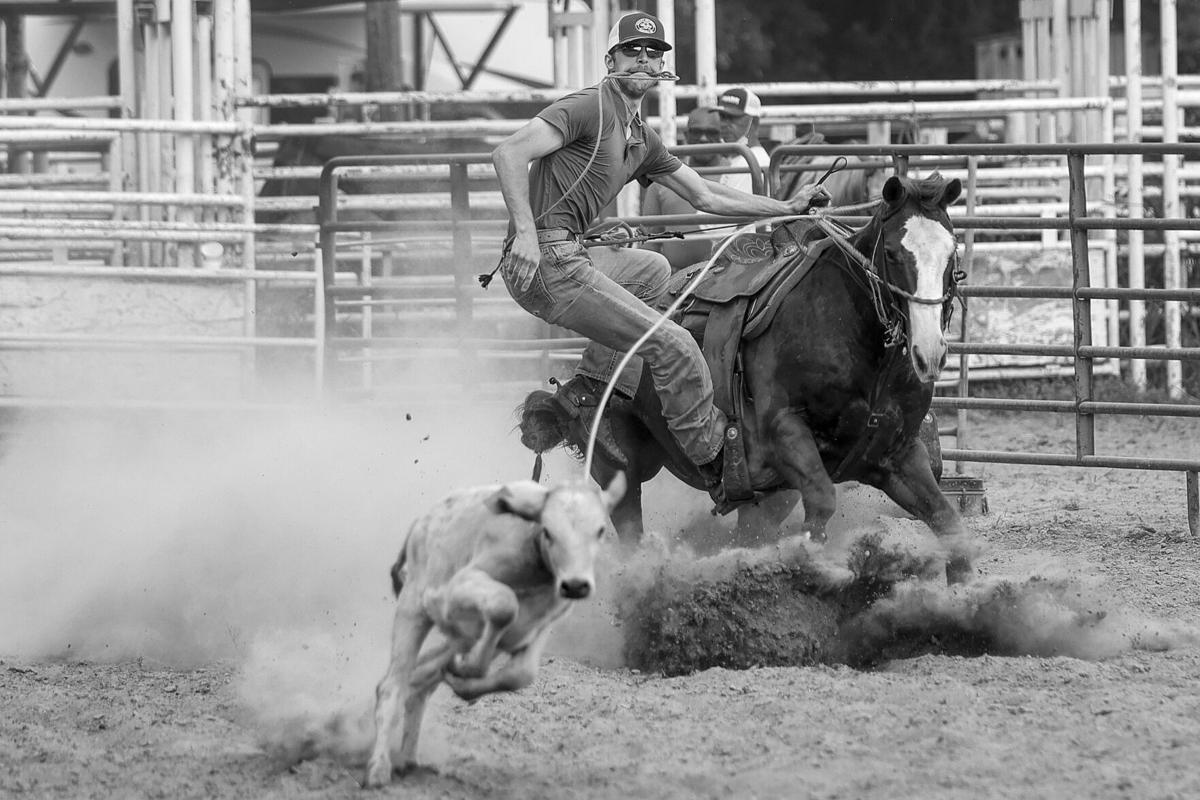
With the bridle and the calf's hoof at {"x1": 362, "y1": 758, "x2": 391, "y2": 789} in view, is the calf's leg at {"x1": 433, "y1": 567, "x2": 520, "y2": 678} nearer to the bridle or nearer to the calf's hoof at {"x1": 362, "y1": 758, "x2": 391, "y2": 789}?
the calf's hoof at {"x1": 362, "y1": 758, "x2": 391, "y2": 789}

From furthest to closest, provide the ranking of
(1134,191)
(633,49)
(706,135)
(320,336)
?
(1134,191) < (320,336) < (706,135) < (633,49)

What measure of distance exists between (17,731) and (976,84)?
9343 millimetres

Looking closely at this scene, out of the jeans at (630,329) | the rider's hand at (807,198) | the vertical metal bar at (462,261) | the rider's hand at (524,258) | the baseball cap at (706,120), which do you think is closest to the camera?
the rider's hand at (524,258)

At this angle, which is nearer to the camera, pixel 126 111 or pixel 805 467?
pixel 805 467

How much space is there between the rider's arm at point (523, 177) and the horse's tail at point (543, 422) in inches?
37.4

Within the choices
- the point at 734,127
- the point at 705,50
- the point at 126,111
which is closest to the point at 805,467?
the point at 734,127

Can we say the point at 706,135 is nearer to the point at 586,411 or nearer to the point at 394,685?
the point at 586,411

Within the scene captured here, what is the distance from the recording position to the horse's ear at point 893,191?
18.4 feet

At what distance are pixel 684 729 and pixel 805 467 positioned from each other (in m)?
1.48

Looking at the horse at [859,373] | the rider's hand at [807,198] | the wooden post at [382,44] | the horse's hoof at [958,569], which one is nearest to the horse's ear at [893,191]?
the horse at [859,373]

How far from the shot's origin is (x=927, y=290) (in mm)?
5523

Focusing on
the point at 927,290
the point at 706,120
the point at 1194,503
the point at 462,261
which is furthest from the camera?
the point at 706,120

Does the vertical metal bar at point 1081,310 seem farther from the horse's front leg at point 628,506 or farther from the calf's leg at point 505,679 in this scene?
the calf's leg at point 505,679

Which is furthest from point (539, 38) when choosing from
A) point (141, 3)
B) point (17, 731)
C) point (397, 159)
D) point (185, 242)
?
point (17, 731)
